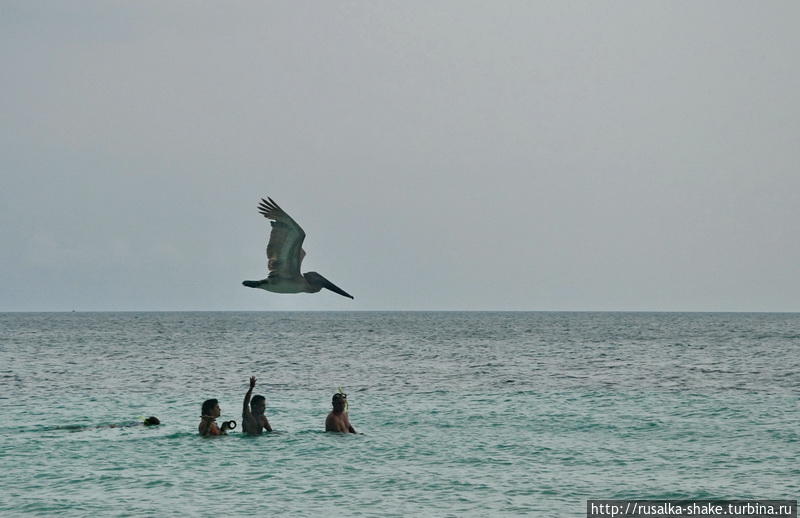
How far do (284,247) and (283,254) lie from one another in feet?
0.40

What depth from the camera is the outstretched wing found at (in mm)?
14789

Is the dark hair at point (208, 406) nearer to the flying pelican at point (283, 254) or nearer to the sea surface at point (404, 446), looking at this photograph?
the sea surface at point (404, 446)

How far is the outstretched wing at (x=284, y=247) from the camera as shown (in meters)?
14.8

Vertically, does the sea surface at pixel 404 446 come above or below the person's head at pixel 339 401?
below

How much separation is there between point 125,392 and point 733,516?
27.6 m

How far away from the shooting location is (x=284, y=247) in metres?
14.9

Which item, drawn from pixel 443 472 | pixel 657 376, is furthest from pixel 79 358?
pixel 443 472

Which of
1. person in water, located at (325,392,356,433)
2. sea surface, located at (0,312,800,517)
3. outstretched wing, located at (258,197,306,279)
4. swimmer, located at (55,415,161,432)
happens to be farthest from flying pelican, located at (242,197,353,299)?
swimmer, located at (55,415,161,432)

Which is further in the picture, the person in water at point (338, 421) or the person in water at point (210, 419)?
the person in water at point (338, 421)

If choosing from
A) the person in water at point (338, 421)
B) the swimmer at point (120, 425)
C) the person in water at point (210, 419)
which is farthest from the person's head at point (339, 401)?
the swimmer at point (120, 425)

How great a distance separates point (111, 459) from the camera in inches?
817

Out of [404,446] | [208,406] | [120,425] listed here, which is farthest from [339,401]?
[120,425]

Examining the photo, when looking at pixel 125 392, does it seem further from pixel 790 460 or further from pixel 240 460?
pixel 790 460

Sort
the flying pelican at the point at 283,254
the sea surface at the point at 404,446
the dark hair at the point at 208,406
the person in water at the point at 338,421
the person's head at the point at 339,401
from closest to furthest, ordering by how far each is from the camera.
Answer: the flying pelican at the point at 283,254
the sea surface at the point at 404,446
the person's head at the point at 339,401
the dark hair at the point at 208,406
the person in water at the point at 338,421
